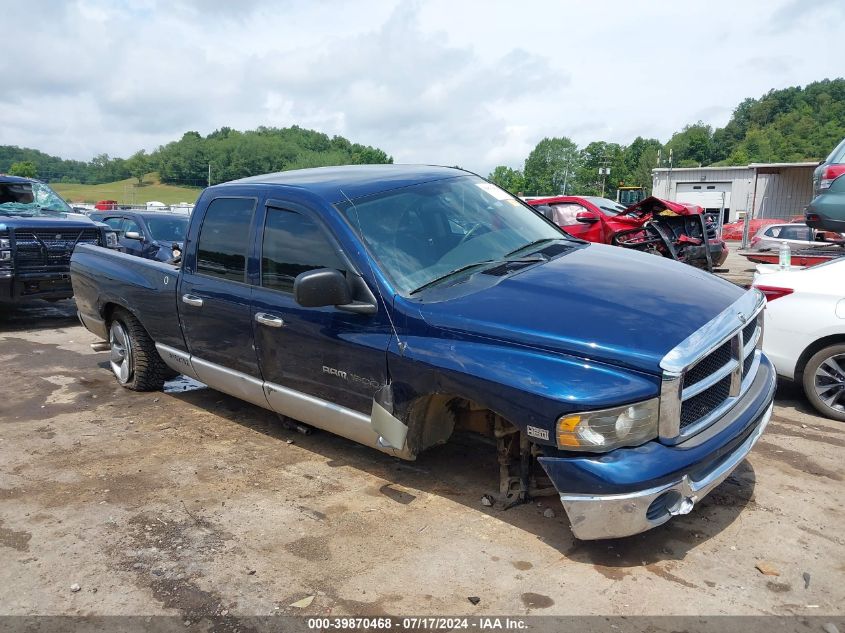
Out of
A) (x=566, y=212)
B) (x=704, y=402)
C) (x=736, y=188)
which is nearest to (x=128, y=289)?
(x=704, y=402)

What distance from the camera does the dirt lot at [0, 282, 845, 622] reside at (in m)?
2.94

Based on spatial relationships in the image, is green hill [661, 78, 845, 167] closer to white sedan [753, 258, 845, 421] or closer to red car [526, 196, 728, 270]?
red car [526, 196, 728, 270]

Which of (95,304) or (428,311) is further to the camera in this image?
(95,304)

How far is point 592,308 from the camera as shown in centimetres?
320

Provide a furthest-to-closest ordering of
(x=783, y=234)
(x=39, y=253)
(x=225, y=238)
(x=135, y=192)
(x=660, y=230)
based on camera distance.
A: (x=135, y=192) → (x=783, y=234) → (x=660, y=230) → (x=39, y=253) → (x=225, y=238)

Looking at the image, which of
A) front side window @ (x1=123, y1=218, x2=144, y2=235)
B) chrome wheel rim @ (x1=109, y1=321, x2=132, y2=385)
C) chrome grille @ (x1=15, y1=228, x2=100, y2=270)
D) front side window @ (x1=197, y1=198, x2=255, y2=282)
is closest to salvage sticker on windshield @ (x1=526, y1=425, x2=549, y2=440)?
front side window @ (x1=197, y1=198, x2=255, y2=282)

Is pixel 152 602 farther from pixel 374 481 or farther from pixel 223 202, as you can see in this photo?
pixel 223 202

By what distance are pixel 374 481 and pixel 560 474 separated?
153 centimetres

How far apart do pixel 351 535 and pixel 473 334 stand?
127 centimetres

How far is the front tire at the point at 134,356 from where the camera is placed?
229 inches

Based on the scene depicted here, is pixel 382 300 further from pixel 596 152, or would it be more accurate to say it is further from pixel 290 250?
pixel 596 152

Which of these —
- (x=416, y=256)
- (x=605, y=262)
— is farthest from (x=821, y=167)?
(x=416, y=256)

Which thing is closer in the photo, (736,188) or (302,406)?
(302,406)

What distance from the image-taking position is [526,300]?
331 cm
